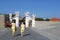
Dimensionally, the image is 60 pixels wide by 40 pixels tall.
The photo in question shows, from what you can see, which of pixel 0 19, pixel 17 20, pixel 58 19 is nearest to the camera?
pixel 0 19

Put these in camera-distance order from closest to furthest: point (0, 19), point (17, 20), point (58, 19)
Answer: point (0, 19) → point (17, 20) → point (58, 19)

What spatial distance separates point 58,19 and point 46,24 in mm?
6459

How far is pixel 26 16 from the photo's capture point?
6500cm

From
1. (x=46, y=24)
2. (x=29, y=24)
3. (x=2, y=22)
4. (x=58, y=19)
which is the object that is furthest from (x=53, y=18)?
(x=2, y=22)

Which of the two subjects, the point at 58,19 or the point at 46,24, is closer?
the point at 46,24

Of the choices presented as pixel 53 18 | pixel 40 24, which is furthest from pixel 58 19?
pixel 40 24

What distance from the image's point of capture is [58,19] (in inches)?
2854

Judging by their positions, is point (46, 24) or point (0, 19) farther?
point (46, 24)

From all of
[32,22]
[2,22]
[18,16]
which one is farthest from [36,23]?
[2,22]

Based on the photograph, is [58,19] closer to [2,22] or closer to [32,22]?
[32,22]

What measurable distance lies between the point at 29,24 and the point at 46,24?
537cm

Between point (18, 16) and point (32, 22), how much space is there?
4.39m

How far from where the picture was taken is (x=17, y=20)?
6469 centimetres

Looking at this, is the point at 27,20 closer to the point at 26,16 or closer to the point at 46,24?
the point at 26,16
